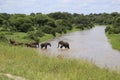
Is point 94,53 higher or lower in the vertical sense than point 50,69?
lower

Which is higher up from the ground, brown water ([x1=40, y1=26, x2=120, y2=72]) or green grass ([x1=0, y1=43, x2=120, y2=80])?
green grass ([x1=0, y1=43, x2=120, y2=80])

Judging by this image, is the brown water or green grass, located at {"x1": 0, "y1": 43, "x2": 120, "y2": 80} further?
the brown water

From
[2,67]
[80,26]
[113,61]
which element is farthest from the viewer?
[80,26]

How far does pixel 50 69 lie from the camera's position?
13.6 m

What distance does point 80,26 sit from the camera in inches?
2726

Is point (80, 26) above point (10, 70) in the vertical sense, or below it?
below

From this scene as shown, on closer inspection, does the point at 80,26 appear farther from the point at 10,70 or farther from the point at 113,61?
the point at 10,70

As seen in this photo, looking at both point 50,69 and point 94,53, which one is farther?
point 94,53

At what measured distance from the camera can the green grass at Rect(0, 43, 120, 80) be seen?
11594 mm

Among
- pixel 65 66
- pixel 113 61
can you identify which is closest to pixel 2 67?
pixel 65 66

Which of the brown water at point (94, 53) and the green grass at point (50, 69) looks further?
Answer: the brown water at point (94, 53)

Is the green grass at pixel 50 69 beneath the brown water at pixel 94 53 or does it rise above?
above

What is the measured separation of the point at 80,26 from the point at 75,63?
179 ft

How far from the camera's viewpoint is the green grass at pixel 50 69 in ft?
38.0
